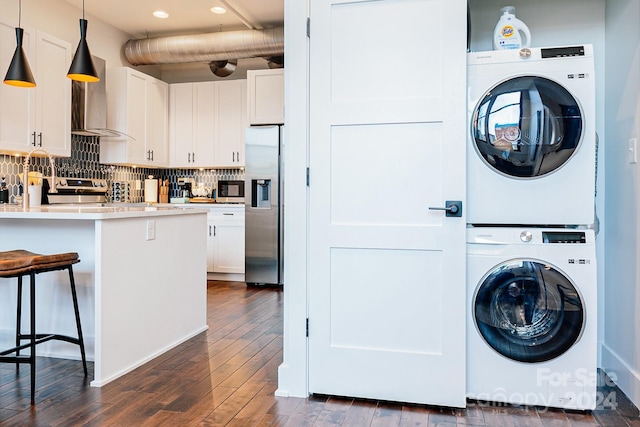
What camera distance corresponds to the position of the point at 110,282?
9.02 ft

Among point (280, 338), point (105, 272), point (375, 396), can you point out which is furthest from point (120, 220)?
point (375, 396)

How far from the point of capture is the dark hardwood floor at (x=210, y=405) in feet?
7.29

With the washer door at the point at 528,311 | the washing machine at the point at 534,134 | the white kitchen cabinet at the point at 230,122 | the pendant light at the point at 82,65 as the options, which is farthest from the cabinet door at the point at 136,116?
the washer door at the point at 528,311

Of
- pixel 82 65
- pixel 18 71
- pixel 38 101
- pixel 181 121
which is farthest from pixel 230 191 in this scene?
pixel 18 71

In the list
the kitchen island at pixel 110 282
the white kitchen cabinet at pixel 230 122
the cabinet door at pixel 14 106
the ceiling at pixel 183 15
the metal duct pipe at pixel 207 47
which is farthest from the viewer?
the white kitchen cabinet at pixel 230 122

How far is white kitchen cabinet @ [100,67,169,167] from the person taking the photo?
562 centimetres

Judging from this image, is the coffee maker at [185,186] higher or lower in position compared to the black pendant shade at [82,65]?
lower

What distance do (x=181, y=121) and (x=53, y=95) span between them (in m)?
1.97

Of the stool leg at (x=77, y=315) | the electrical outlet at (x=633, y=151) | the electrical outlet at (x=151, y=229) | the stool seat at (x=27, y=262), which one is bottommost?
the stool leg at (x=77, y=315)

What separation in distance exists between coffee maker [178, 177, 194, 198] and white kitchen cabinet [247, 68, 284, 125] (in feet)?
4.57

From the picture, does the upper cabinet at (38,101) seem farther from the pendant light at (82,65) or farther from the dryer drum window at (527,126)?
the dryer drum window at (527,126)

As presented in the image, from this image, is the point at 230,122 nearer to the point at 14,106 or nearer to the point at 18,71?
the point at 14,106

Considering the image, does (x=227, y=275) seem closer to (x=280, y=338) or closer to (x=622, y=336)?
(x=280, y=338)

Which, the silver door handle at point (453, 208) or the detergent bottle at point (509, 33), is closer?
the silver door handle at point (453, 208)
